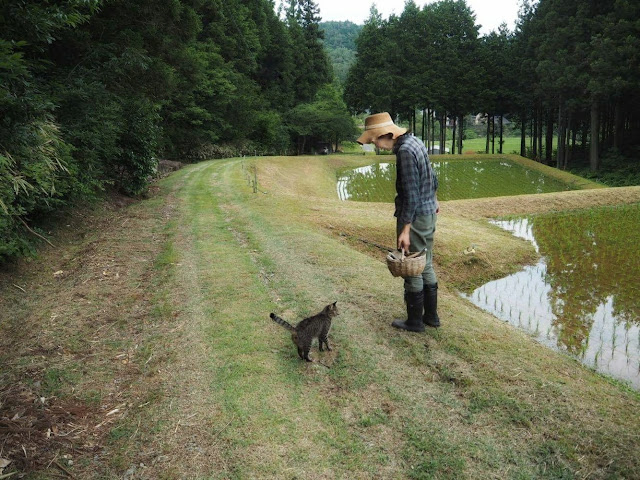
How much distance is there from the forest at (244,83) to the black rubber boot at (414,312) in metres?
4.29

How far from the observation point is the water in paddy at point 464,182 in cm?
2141

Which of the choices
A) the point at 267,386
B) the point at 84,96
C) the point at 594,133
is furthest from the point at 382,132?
the point at 594,133

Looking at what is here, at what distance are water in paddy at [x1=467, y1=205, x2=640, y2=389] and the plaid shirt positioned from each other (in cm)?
284

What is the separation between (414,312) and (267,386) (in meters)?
1.86

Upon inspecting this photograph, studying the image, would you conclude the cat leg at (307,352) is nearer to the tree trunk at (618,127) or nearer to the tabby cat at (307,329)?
the tabby cat at (307,329)

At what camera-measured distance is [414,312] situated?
457 cm

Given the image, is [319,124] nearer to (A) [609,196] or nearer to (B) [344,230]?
(A) [609,196]

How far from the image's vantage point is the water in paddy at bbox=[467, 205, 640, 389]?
5.20 metres

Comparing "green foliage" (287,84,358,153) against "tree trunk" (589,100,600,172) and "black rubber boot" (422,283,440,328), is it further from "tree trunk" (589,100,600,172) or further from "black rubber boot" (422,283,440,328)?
"black rubber boot" (422,283,440,328)

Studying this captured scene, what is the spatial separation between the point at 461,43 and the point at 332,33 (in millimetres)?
97811

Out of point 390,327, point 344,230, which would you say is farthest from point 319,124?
point 390,327

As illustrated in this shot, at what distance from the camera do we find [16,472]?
2.70 meters

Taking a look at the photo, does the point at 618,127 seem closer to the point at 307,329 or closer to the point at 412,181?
the point at 412,181

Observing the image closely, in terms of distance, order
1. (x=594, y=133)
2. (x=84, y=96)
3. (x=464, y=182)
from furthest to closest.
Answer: (x=594, y=133)
(x=464, y=182)
(x=84, y=96)
